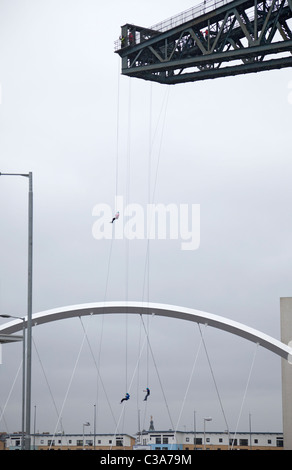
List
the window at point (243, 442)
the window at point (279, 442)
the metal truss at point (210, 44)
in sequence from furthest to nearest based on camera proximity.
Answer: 1. the window at point (243, 442)
2. the window at point (279, 442)
3. the metal truss at point (210, 44)

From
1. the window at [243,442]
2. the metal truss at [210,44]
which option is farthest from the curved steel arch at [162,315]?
the window at [243,442]

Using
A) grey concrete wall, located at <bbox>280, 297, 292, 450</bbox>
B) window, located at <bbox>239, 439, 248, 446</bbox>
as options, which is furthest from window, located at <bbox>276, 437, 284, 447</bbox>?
window, located at <bbox>239, 439, 248, 446</bbox>

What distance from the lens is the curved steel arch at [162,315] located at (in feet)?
190

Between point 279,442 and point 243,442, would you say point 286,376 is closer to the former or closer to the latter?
point 279,442

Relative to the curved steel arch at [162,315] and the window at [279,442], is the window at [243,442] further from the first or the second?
the curved steel arch at [162,315]

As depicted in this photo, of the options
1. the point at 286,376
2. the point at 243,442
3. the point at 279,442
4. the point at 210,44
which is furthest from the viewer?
the point at 243,442

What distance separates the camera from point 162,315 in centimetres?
5916

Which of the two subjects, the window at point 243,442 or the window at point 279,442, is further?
the window at point 243,442

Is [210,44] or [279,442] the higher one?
[210,44]

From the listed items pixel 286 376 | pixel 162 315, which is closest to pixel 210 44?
pixel 162 315

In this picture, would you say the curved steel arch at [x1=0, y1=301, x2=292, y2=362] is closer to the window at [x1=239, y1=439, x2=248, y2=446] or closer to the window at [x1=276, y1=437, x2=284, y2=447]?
the window at [x1=276, y1=437, x2=284, y2=447]

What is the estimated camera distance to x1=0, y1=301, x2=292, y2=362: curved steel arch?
57.8 metres
